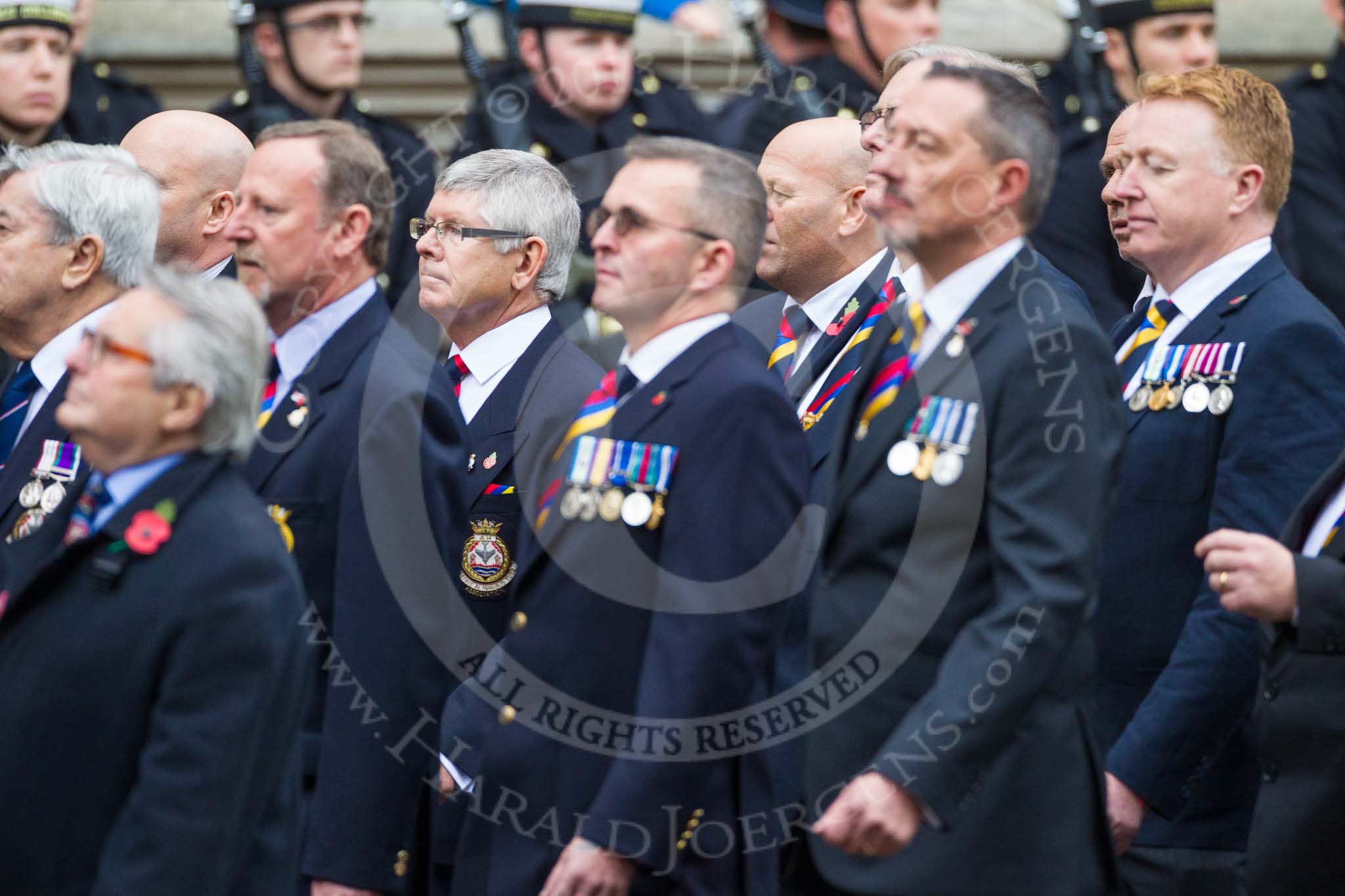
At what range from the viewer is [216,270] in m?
4.80

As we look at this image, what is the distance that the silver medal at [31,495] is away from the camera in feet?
12.9

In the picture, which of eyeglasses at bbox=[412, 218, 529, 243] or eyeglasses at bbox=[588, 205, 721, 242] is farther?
eyeglasses at bbox=[412, 218, 529, 243]

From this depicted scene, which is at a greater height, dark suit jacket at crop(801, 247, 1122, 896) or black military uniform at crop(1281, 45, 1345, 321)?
black military uniform at crop(1281, 45, 1345, 321)

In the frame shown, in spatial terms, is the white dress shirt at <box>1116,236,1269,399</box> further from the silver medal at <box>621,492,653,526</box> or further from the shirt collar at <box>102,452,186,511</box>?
the shirt collar at <box>102,452,186,511</box>

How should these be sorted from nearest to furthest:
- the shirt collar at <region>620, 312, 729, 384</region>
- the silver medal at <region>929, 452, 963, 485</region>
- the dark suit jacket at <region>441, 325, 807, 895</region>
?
the silver medal at <region>929, 452, 963, 485</region> < the dark suit jacket at <region>441, 325, 807, 895</region> < the shirt collar at <region>620, 312, 729, 384</region>

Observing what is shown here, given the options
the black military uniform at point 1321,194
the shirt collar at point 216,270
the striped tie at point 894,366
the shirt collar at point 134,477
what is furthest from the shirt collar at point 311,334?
the black military uniform at point 1321,194

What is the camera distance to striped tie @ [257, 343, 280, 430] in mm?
4145

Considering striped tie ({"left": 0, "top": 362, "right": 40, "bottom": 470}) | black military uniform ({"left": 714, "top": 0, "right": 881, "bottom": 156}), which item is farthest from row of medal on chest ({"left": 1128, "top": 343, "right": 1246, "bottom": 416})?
black military uniform ({"left": 714, "top": 0, "right": 881, "bottom": 156})

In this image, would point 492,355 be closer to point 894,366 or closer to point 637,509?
point 637,509

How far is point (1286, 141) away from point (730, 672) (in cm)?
172

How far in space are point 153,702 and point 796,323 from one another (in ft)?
6.76

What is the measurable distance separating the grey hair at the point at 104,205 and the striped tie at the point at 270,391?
322 millimetres

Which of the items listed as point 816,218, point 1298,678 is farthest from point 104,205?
point 1298,678

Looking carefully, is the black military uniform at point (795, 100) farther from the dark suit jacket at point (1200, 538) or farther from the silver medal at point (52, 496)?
the silver medal at point (52, 496)
